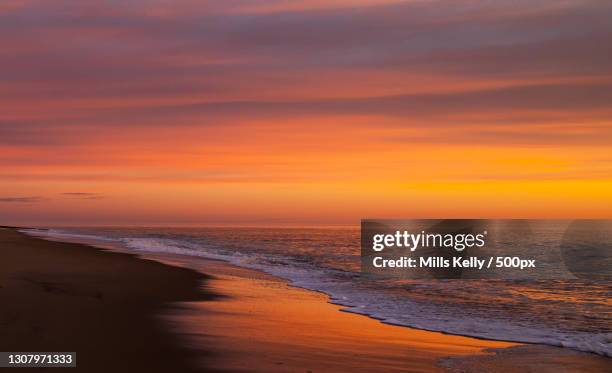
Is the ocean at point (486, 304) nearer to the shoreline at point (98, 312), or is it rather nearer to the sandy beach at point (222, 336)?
the sandy beach at point (222, 336)

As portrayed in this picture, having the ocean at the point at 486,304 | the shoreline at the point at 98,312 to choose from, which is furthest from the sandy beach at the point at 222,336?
the ocean at the point at 486,304

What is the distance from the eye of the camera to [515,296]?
18766 mm

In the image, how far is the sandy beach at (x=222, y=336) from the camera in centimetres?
850

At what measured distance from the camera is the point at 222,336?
33.7ft

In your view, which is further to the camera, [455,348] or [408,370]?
[455,348]

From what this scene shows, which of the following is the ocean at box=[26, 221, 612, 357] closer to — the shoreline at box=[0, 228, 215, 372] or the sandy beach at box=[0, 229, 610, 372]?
the sandy beach at box=[0, 229, 610, 372]

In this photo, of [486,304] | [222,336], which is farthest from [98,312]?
[486,304]

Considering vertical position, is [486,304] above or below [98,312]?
below

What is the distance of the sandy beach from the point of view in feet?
27.9

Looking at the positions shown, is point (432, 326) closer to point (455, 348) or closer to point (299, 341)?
point (455, 348)

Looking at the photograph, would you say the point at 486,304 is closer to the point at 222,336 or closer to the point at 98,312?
the point at 222,336

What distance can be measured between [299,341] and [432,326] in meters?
3.72

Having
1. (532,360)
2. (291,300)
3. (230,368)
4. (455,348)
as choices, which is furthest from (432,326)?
(230,368)

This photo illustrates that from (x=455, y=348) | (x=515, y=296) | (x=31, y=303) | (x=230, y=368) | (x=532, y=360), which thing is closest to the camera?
(x=230, y=368)
